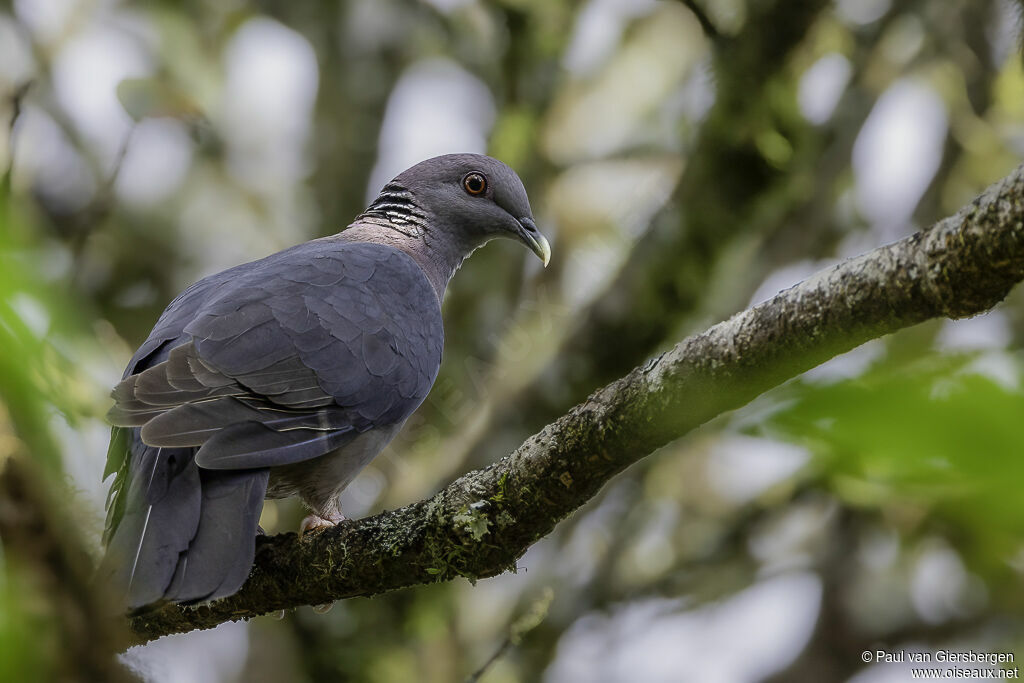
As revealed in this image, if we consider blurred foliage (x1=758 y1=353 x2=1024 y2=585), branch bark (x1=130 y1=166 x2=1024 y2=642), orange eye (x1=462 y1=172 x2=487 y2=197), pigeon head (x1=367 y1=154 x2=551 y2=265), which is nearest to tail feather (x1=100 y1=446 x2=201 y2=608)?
branch bark (x1=130 y1=166 x2=1024 y2=642)

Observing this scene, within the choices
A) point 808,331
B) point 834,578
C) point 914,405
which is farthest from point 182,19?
point 914,405

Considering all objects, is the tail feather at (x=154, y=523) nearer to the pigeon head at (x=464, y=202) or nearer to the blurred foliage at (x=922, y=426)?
the blurred foliage at (x=922, y=426)

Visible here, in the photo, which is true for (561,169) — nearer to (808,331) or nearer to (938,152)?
(938,152)

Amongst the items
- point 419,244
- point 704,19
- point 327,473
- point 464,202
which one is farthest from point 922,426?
point 704,19

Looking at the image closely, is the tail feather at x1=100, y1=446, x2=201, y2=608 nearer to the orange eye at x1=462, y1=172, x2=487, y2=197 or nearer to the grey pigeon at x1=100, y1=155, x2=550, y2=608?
the grey pigeon at x1=100, y1=155, x2=550, y2=608

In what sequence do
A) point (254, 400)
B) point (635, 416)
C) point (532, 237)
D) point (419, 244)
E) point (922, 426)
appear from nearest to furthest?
1. point (922, 426)
2. point (635, 416)
3. point (254, 400)
4. point (419, 244)
5. point (532, 237)

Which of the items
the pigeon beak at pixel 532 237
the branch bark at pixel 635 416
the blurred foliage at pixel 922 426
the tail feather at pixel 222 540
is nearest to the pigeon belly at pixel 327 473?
the branch bark at pixel 635 416

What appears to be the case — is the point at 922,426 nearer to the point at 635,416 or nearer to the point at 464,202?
the point at 635,416

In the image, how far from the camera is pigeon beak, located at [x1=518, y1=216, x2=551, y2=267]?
5.67m

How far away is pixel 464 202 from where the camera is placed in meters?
5.80

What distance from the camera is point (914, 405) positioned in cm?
87

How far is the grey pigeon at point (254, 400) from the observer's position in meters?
3.18

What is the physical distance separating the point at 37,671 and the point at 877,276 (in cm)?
187

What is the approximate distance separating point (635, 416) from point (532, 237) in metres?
3.25
